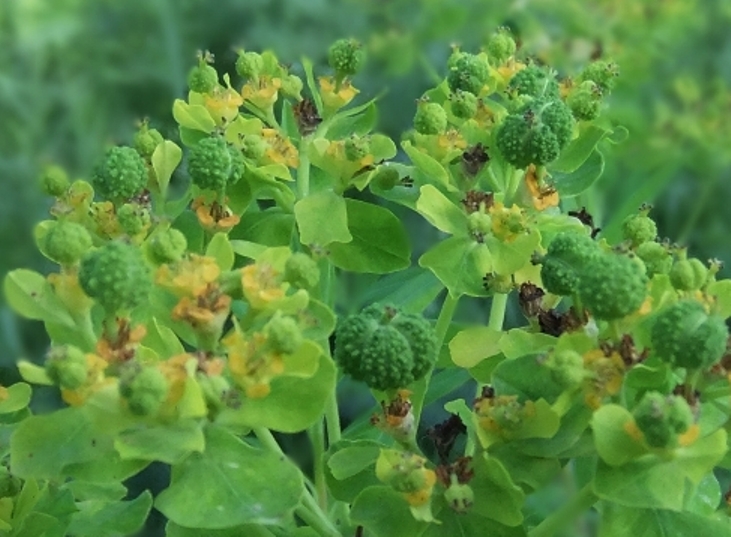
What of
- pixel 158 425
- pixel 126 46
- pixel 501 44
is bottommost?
pixel 126 46

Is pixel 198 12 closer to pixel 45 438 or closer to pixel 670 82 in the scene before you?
pixel 670 82

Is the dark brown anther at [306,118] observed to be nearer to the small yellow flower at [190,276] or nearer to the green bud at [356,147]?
the green bud at [356,147]

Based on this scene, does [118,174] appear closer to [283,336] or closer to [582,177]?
[283,336]

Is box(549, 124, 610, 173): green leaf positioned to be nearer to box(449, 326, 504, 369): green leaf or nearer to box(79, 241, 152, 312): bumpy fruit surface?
box(449, 326, 504, 369): green leaf

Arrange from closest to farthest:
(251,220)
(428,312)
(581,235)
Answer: (581,235)
(251,220)
(428,312)

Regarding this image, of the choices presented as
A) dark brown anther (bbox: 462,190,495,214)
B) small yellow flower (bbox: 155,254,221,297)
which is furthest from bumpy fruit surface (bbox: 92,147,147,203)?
dark brown anther (bbox: 462,190,495,214)

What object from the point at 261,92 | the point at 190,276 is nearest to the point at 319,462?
the point at 190,276

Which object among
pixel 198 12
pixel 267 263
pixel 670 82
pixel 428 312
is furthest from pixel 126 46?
pixel 267 263
